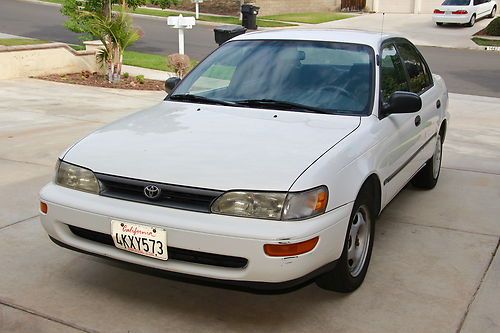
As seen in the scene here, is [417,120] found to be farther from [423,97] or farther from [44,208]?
[44,208]

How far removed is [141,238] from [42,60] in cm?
1164

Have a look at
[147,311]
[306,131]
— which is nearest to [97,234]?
[147,311]

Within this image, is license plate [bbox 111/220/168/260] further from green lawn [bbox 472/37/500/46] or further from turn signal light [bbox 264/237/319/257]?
green lawn [bbox 472/37/500/46]

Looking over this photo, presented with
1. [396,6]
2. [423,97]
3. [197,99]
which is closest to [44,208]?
[197,99]

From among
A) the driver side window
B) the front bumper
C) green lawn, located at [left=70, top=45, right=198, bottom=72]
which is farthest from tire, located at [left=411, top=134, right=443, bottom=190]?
green lawn, located at [left=70, top=45, right=198, bottom=72]

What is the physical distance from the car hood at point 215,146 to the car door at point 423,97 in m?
1.37

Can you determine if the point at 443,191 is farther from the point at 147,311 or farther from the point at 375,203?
the point at 147,311

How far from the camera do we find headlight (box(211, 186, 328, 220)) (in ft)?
10.3

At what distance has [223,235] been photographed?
3.10 m

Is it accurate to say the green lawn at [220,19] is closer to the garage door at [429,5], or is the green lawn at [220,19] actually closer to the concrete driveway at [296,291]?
the garage door at [429,5]

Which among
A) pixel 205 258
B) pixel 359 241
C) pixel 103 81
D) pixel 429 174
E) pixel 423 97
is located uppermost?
pixel 423 97

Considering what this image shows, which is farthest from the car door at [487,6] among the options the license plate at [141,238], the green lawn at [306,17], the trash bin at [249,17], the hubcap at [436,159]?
the license plate at [141,238]

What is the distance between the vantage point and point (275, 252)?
3.08 metres

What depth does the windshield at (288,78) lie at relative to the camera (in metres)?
4.34
